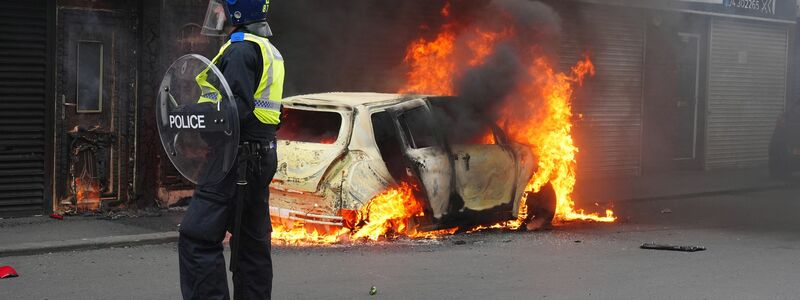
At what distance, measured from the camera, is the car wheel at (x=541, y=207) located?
979cm

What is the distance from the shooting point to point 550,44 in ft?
39.1

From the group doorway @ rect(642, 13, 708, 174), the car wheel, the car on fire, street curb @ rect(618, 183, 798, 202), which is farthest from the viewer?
doorway @ rect(642, 13, 708, 174)

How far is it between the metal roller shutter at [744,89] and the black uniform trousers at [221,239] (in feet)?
45.3

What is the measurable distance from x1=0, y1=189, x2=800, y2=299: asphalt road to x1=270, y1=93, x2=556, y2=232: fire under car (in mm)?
312

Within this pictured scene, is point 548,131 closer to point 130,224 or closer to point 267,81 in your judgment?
point 130,224

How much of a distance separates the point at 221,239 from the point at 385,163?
12.3 feet

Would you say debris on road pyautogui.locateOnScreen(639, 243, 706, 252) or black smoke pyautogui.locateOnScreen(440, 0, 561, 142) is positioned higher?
black smoke pyautogui.locateOnScreen(440, 0, 561, 142)

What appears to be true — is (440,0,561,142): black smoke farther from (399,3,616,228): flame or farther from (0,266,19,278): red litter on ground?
(0,266,19,278): red litter on ground

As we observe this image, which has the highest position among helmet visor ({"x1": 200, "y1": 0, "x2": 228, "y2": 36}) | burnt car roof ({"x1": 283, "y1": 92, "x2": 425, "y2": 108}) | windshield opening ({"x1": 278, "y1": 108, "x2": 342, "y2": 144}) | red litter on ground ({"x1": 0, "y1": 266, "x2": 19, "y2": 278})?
helmet visor ({"x1": 200, "y1": 0, "x2": 228, "y2": 36})

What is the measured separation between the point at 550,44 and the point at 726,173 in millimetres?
6394

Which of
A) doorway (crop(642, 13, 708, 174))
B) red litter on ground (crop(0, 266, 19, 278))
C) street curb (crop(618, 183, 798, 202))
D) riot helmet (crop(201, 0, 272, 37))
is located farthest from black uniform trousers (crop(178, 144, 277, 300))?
doorway (crop(642, 13, 708, 174))

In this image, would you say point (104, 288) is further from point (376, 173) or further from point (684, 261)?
point (684, 261)

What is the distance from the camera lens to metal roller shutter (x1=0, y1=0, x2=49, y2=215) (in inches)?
390

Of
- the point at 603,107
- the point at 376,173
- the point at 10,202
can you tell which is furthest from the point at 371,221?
the point at 603,107
